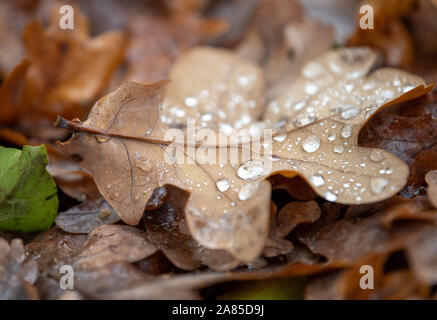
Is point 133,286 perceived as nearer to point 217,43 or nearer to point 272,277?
point 272,277

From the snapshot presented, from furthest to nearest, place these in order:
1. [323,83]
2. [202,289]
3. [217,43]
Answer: [217,43] < [323,83] < [202,289]

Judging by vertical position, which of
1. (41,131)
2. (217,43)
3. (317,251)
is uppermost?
(217,43)

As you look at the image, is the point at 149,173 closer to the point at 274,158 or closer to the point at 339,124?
the point at 274,158

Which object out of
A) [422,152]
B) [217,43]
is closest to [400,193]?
[422,152]

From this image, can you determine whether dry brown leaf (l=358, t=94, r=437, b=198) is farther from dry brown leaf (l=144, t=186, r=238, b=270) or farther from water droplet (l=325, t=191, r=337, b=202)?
dry brown leaf (l=144, t=186, r=238, b=270)

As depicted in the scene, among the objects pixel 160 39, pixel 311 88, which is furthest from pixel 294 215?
pixel 160 39

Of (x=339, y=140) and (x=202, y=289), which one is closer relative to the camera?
(x=202, y=289)

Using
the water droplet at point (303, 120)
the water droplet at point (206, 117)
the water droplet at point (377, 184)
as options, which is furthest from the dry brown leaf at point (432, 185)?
the water droplet at point (206, 117)
